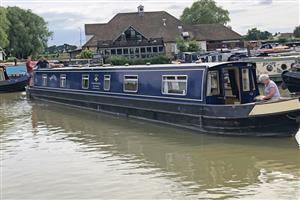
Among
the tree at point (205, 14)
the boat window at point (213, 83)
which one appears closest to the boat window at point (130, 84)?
the boat window at point (213, 83)

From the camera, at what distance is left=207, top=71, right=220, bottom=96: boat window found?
11.8 m

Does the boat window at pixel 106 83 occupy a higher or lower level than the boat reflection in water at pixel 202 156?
higher

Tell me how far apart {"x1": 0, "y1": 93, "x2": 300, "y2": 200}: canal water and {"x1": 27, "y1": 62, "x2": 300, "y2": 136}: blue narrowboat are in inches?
12.0

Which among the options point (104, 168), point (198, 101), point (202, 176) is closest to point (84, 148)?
point (104, 168)

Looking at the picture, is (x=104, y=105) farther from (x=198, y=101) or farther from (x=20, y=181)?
(x=20, y=181)

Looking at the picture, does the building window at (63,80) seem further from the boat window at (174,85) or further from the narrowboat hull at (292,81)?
the narrowboat hull at (292,81)

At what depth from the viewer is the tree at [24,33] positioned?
68.8 m

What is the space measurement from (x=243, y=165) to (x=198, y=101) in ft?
10.5

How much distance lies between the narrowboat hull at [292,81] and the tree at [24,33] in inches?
2117

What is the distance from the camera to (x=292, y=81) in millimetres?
19391

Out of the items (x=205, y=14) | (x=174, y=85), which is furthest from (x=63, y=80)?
(x=205, y=14)

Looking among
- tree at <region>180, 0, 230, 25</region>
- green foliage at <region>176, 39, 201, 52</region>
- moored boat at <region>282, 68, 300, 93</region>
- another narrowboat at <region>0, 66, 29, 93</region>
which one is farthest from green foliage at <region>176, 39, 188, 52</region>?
moored boat at <region>282, 68, 300, 93</region>

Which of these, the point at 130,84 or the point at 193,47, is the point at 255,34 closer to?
the point at 193,47

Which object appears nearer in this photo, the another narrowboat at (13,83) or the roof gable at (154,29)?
the another narrowboat at (13,83)
